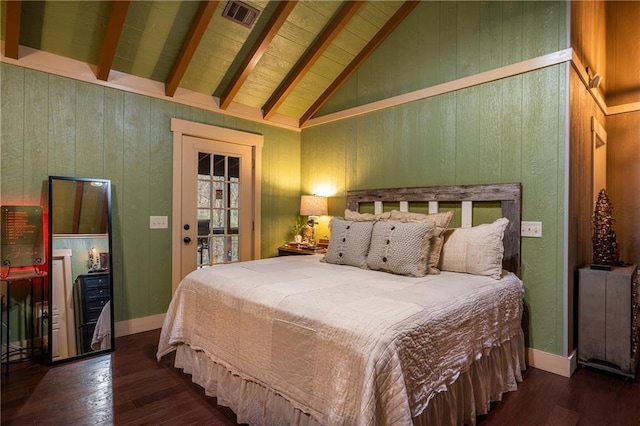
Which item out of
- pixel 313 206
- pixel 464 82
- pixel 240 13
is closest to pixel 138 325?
pixel 313 206

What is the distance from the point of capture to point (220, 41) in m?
3.21

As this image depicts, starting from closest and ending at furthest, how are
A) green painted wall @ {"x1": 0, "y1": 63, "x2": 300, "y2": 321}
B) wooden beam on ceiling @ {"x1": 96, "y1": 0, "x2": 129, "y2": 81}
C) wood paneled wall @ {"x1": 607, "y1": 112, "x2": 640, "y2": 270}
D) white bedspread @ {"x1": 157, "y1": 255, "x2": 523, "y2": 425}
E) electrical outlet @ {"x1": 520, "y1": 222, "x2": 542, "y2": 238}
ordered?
→ white bedspread @ {"x1": 157, "y1": 255, "x2": 523, "y2": 425}
wooden beam on ceiling @ {"x1": 96, "y1": 0, "x2": 129, "y2": 81}
electrical outlet @ {"x1": 520, "y1": 222, "x2": 542, "y2": 238}
green painted wall @ {"x1": 0, "y1": 63, "x2": 300, "y2": 321}
wood paneled wall @ {"x1": 607, "y1": 112, "x2": 640, "y2": 270}

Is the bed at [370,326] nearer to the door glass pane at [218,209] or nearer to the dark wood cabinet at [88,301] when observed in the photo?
the dark wood cabinet at [88,301]

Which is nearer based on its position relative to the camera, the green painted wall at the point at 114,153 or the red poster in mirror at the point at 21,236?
the red poster in mirror at the point at 21,236

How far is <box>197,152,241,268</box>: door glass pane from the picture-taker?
12.3ft

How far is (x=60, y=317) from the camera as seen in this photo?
269cm

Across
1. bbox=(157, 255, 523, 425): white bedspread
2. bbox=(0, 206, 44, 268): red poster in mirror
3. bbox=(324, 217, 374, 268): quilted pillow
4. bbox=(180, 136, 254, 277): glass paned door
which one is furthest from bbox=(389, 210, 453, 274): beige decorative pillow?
bbox=(0, 206, 44, 268): red poster in mirror

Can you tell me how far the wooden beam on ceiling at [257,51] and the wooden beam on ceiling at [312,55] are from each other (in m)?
0.52

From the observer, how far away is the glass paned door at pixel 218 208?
12.3 feet

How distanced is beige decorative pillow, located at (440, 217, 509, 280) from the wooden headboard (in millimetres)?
256

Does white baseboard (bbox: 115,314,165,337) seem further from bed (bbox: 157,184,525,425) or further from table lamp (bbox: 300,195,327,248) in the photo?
table lamp (bbox: 300,195,327,248)

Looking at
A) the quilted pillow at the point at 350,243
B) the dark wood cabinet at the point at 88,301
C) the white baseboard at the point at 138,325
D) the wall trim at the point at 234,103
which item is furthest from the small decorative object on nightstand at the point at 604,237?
the dark wood cabinet at the point at 88,301

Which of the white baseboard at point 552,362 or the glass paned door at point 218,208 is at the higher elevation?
the glass paned door at point 218,208

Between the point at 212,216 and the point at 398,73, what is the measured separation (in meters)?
2.52
